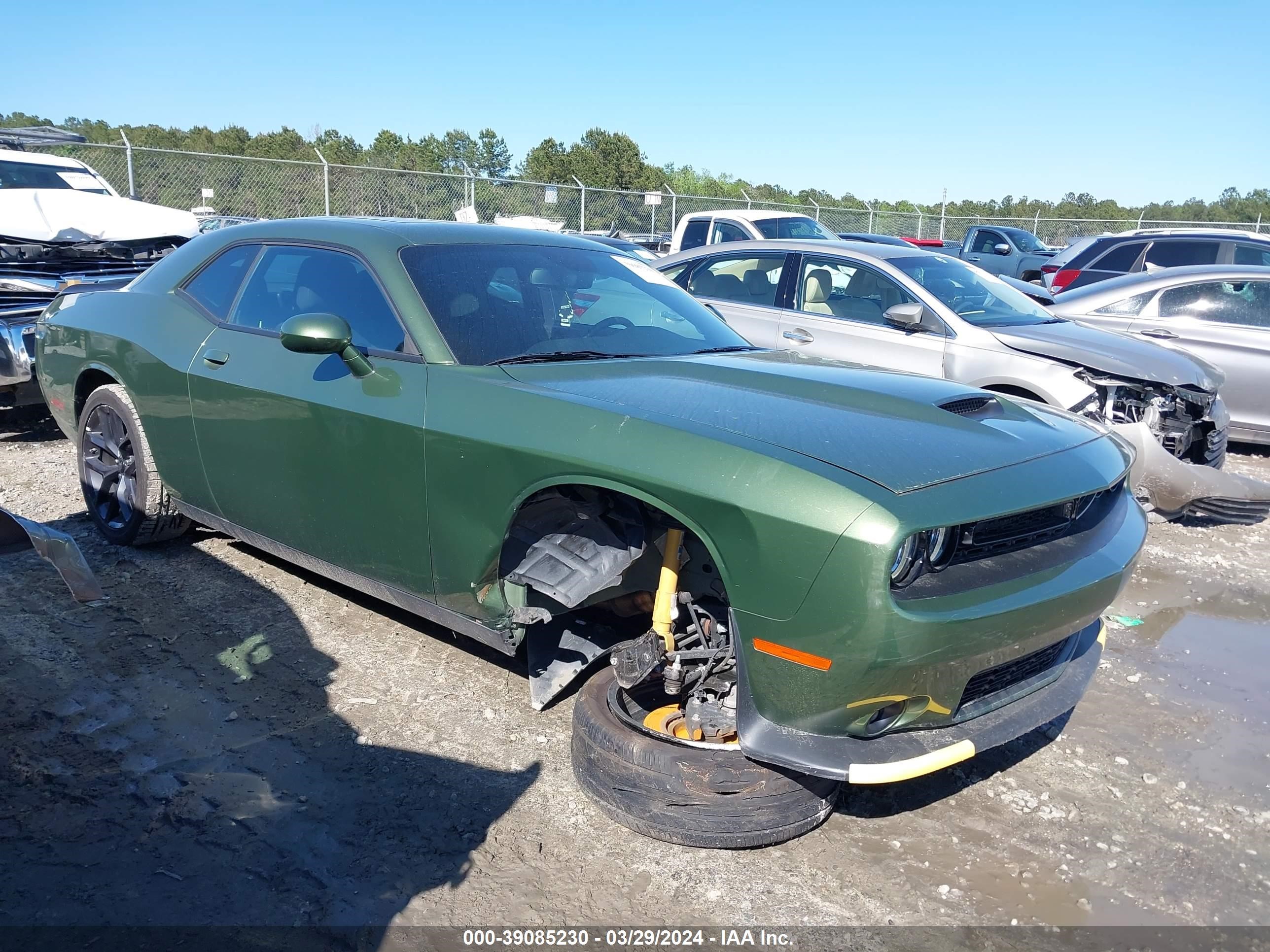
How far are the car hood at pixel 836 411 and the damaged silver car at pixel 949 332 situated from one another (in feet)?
7.02

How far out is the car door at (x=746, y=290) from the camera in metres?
7.16

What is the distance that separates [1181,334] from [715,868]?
7.09 meters

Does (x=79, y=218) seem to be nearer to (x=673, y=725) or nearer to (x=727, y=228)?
(x=727, y=228)

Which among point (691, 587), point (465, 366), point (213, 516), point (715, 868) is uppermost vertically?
point (465, 366)

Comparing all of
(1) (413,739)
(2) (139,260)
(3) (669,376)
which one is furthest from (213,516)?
(2) (139,260)

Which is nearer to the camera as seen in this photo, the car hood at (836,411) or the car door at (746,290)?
the car hood at (836,411)

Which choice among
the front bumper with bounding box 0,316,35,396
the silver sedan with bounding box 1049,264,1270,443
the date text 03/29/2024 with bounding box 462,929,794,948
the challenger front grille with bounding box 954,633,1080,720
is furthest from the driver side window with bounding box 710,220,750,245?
the date text 03/29/2024 with bounding box 462,929,794,948

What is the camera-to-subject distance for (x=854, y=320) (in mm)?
6930

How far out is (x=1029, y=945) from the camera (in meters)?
2.47

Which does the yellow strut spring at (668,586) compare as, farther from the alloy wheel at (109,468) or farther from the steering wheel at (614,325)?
the alloy wheel at (109,468)

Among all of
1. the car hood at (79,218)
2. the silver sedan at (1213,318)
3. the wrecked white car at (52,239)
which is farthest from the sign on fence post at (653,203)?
the silver sedan at (1213,318)

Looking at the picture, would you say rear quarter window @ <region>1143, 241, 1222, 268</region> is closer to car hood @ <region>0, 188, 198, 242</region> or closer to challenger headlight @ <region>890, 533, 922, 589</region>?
challenger headlight @ <region>890, 533, 922, 589</region>

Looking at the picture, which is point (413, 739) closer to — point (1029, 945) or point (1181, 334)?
point (1029, 945)

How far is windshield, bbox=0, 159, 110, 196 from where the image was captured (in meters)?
9.19
